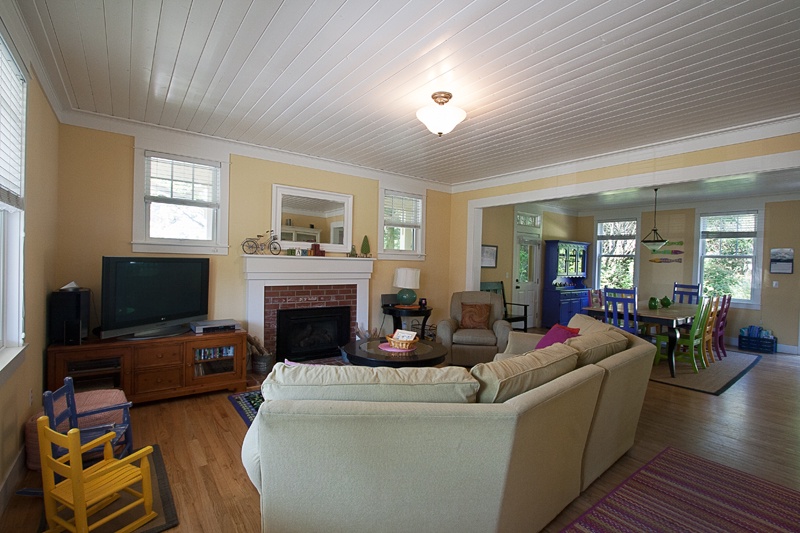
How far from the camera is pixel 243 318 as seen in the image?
14.8 feet

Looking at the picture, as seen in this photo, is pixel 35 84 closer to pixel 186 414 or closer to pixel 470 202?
pixel 186 414

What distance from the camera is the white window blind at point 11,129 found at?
1988 millimetres

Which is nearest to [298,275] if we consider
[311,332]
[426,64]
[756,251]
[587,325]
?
[311,332]

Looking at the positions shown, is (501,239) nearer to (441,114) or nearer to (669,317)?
(669,317)

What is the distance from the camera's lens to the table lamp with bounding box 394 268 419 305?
5496 mm

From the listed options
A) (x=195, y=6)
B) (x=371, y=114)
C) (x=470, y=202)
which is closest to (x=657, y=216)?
(x=470, y=202)

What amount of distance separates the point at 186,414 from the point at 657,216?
842 cm

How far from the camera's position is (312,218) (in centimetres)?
505

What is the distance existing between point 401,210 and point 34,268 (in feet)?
13.7

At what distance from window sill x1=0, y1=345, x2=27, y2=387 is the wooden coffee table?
2100mm

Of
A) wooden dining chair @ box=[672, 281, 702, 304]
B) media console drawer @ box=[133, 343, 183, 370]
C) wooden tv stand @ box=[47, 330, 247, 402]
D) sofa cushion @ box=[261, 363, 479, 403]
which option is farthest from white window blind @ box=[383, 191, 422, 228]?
wooden dining chair @ box=[672, 281, 702, 304]

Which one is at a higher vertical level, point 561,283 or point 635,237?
point 635,237

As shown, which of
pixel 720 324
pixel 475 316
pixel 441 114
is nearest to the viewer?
pixel 441 114

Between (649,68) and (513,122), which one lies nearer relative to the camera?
(649,68)
